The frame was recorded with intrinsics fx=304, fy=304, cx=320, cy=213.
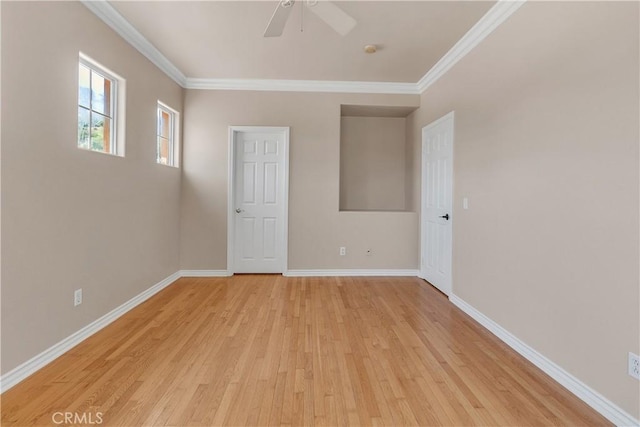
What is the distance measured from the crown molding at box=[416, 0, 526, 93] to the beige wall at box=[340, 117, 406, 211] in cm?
115

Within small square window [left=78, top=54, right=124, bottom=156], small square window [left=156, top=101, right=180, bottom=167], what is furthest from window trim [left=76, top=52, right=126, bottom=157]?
small square window [left=156, top=101, right=180, bottom=167]

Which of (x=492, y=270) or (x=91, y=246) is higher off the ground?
(x=91, y=246)

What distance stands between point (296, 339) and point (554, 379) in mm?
1719

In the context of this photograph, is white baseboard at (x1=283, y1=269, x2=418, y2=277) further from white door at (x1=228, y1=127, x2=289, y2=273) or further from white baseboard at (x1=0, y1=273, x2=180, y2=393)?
white baseboard at (x1=0, y1=273, x2=180, y2=393)

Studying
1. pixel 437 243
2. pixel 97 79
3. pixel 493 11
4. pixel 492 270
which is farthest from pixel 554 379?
pixel 97 79

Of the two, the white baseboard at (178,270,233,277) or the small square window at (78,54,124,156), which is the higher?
the small square window at (78,54,124,156)

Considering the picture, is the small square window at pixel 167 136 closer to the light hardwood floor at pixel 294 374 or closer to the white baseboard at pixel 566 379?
the light hardwood floor at pixel 294 374

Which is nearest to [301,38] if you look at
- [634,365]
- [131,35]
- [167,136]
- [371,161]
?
[131,35]

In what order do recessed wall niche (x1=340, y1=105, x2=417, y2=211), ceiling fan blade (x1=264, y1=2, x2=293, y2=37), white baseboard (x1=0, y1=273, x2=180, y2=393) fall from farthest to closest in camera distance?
recessed wall niche (x1=340, y1=105, x2=417, y2=211) < ceiling fan blade (x1=264, y1=2, x2=293, y2=37) < white baseboard (x1=0, y1=273, x2=180, y2=393)

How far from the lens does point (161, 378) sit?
1.85 metres

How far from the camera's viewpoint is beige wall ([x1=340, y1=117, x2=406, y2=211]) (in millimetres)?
4879

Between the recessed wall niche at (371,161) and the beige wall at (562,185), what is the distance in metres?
2.02

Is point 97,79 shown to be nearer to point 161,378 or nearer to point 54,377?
point 54,377

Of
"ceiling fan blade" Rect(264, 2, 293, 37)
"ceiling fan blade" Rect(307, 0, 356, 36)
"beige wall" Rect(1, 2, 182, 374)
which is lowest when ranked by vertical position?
"beige wall" Rect(1, 2, 182, 374)
